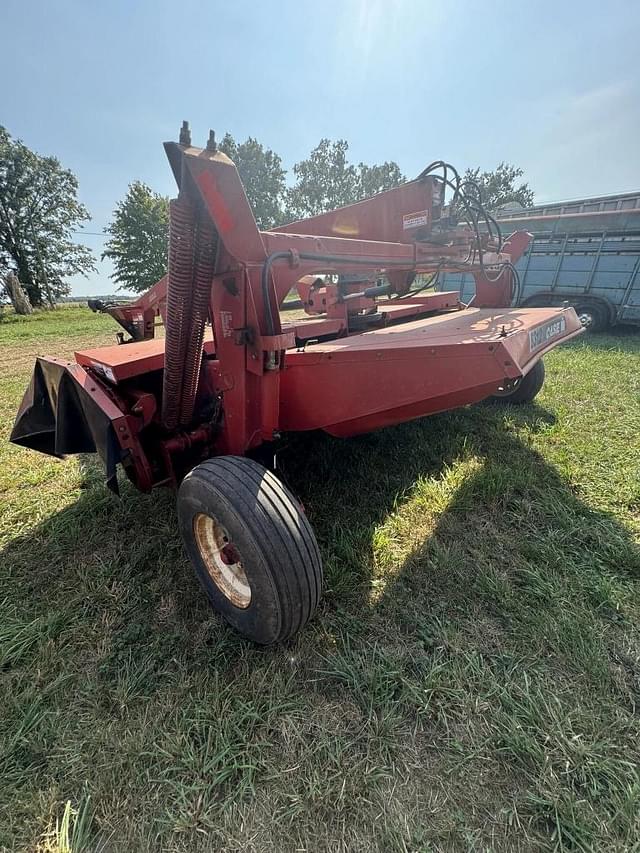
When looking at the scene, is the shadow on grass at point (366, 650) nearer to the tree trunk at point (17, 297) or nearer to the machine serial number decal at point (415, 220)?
the machine serial number decal at point (415, 220)

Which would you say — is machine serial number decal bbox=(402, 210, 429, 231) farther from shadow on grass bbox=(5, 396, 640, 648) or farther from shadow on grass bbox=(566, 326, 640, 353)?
shadow on grass bbox=(566, 326, 640, 353)

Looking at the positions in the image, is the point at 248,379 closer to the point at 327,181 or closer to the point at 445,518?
the point at 445,518

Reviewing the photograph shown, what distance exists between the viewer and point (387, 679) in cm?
158

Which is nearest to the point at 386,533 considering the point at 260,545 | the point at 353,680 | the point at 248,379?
the point at 353,680

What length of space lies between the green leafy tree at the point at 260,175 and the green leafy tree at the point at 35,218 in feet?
48.9

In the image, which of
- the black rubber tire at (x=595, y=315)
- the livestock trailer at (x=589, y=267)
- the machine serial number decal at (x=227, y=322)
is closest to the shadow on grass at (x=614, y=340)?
the black rubber tire at (x=595, y=315)

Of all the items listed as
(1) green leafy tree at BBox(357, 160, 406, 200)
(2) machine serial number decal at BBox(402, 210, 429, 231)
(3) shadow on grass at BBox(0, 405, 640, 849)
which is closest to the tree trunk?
(3) shadow on grass at BBox(0, 405, 640, 849)

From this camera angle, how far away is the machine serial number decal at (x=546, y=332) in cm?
198

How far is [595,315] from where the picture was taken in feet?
26.6

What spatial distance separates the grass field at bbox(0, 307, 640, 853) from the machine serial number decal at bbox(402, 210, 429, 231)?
1717 mm

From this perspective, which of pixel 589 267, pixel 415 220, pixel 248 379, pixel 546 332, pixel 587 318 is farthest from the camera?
pixel 587 318

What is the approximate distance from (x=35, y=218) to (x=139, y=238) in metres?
6.84

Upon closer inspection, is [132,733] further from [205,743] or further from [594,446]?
[594,446]

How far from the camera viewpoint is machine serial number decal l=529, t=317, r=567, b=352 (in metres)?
1.98
